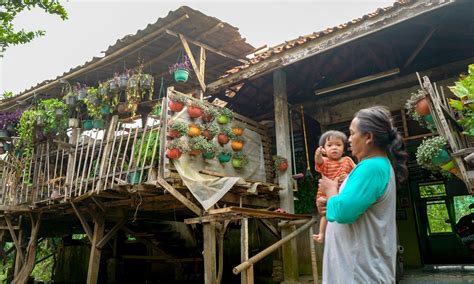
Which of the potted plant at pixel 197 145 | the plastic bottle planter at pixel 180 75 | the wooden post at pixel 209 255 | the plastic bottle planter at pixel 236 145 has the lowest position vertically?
the wooden post at pixel 209 255

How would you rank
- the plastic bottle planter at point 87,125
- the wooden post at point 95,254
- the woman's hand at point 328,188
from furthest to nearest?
the plastic bottle planter at point 87,125
the wooden post at point 95,254
the woman's hand at point 328,188

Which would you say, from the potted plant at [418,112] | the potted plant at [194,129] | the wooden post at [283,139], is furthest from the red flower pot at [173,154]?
the potted plant at [418,112]

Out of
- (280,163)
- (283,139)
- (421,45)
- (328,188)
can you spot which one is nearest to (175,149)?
(280,163)

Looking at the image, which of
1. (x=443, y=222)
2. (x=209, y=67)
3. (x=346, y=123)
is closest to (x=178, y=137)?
(x=209, y=67)

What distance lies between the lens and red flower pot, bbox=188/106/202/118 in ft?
22.3

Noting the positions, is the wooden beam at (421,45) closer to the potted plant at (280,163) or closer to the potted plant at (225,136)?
the potted plant at (280,163)

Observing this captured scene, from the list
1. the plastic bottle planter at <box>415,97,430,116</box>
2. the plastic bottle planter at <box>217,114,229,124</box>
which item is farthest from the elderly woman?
the plastic bottle planter at <box>217,114,229,124</box>

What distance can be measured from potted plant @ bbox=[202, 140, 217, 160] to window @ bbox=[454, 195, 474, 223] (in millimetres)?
6914

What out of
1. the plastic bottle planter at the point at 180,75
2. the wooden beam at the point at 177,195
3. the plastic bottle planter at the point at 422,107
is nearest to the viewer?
the plastic bottle planter at the point at 422,107

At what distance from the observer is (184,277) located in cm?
1094

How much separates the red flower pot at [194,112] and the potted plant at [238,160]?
1.21 meters

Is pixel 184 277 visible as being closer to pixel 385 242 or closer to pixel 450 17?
pixel 450 17

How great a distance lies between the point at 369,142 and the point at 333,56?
282 inches

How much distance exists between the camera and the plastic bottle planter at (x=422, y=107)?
5117mm
